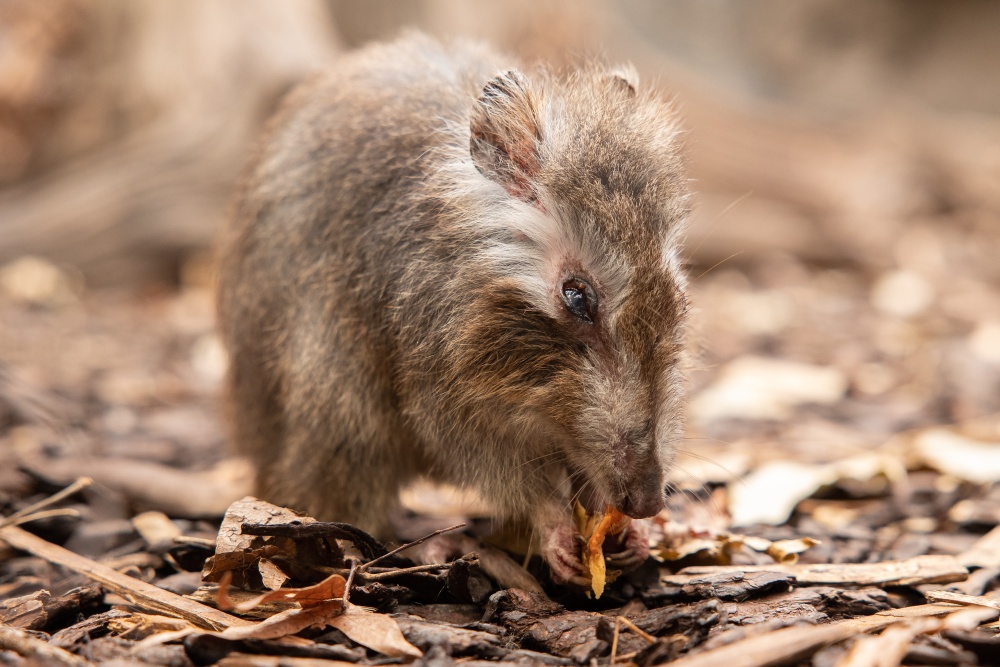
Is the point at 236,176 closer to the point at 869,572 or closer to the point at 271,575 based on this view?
the point at 271,575

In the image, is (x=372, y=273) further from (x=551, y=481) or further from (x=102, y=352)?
(x=102, y=352)

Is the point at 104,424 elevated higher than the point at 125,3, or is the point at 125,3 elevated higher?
the point at 125,3

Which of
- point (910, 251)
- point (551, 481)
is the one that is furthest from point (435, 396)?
point (910, 251)

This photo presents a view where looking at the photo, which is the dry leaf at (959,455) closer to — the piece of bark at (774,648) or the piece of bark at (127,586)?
the piece of bark at (774,648)

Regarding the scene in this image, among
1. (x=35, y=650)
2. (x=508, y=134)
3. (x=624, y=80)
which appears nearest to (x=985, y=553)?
(x=624, y=80)

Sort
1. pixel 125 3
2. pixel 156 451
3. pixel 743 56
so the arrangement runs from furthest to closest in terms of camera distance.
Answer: pixel 743 56 → pixel 125 3 → pixel 156 451

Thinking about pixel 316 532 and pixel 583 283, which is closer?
pixel 316 532

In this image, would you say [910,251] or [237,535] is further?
[910,251]

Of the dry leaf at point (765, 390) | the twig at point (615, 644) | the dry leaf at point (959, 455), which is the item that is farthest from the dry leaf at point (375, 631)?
the dry leaf at point (765, 390)
